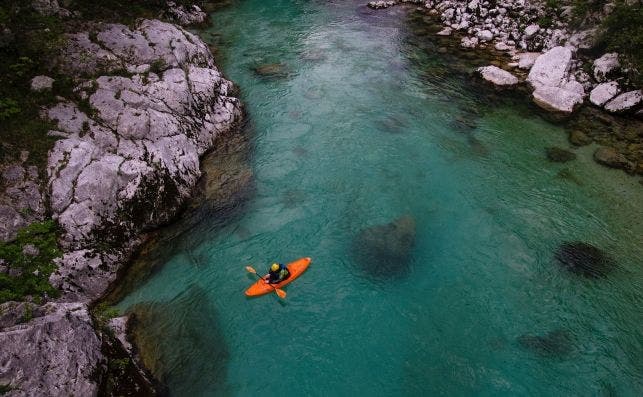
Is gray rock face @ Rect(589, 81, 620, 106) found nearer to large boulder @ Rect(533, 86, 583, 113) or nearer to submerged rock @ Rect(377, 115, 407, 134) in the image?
large boulder @ Rect(533, 86, 583, 113)

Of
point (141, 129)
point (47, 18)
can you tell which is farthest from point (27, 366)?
point (47, 18)

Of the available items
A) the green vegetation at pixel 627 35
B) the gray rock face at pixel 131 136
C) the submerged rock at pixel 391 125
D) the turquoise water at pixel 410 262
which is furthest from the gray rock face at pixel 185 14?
the green vegetation at pixel 627 35

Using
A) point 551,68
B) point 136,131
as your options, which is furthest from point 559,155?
point 136,131

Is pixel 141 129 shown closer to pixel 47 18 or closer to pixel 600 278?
pixel 47 18

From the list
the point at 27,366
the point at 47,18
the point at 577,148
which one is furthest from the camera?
the point at 577,148

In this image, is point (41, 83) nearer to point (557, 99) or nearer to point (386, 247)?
point (386, 247)

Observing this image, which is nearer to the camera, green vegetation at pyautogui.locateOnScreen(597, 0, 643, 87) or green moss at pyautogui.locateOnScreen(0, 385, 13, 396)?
green moss at pyautogui.locateOnScreen(0, 385, 13, 396)

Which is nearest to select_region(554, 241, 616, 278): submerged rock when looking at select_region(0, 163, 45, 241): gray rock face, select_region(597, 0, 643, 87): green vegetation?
select_region(597, 0, 643, 87): green vegetation
